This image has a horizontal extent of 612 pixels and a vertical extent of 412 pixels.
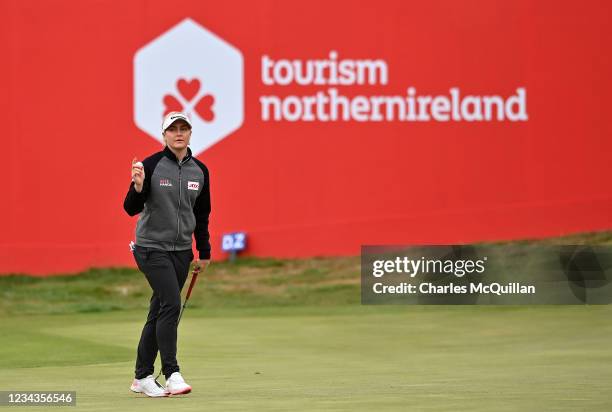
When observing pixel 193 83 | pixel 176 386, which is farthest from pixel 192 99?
pixel 176 386

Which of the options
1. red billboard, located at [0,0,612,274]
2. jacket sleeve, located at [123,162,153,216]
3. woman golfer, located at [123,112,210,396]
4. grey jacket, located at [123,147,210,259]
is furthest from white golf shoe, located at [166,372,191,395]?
red billboard, located at [0,0,612,274]

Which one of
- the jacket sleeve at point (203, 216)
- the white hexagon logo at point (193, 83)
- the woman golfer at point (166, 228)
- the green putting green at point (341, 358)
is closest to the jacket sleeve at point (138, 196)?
the woman golfer at point (166, 228)

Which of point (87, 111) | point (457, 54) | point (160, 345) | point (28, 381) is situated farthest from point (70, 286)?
point (160, 345)

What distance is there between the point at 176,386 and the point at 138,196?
44.2 inches

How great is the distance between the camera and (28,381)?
31.8 ft

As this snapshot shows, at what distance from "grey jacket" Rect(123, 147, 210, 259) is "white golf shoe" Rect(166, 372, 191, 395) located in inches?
29.8

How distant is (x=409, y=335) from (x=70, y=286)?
22.1ft

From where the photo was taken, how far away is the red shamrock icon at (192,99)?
2027 centimetres

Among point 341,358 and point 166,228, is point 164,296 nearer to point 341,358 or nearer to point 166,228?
point 166,228

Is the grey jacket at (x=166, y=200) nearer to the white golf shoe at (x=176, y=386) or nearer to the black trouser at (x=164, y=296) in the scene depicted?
the black trouser at (x=164, y=296)

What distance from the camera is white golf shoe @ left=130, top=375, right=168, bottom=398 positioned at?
8469 millimetres

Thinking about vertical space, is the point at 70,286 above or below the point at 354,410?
above

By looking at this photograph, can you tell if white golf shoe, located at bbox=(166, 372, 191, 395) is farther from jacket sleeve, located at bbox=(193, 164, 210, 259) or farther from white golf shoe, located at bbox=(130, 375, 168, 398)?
jacket sleeve, located at bbox=(193, 164, 210, 259)

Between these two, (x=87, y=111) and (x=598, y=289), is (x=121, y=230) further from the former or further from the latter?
(x=598, y=289)
